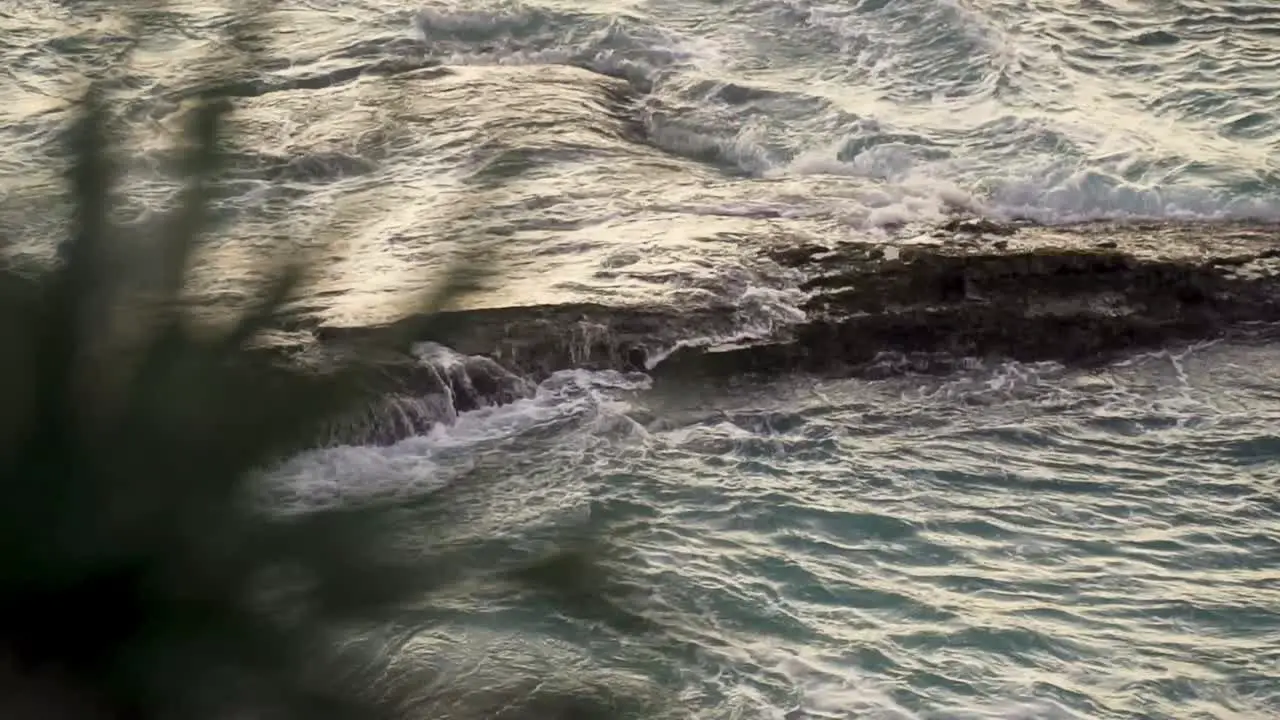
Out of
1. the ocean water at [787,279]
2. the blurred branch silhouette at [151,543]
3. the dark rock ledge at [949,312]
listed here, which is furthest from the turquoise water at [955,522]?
the blurred branch silhouette at [151,543]

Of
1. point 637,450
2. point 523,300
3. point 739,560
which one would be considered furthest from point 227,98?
point 523,300

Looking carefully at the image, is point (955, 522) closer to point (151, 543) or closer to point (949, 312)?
point (949, 312)

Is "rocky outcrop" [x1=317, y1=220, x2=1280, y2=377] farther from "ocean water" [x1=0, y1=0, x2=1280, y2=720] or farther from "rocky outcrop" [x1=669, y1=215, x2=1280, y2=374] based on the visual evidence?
"ocean water" [x1=0, y1=0, x2=1280, y2=720]

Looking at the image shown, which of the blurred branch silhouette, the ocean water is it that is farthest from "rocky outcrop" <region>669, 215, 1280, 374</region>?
the blurred branch silhouette

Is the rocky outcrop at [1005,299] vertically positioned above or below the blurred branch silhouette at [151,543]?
below

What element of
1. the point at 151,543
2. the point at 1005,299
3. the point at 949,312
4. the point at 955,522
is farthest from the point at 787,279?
the point at 151,543

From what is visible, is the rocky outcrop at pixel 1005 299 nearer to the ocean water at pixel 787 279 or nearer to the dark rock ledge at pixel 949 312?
the dark rock ledge at pixel 949 312
